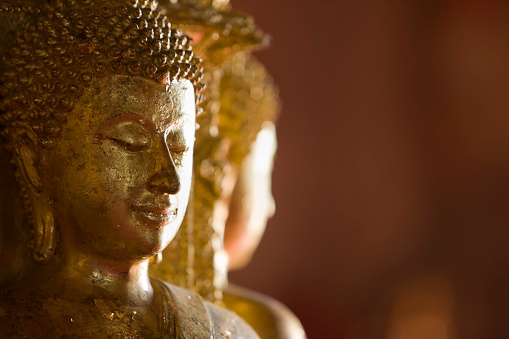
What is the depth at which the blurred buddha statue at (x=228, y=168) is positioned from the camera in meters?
1.84

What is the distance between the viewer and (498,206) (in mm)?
4730

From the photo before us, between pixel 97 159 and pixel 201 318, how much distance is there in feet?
1.06

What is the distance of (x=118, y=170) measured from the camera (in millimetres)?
1383

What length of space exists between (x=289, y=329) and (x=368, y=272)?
2.40 m

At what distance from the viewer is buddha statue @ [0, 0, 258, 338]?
4.55 feet

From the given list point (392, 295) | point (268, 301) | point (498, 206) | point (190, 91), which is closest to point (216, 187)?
point (268, 301)

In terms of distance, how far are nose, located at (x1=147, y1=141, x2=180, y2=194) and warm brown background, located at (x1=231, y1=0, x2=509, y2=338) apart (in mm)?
2489

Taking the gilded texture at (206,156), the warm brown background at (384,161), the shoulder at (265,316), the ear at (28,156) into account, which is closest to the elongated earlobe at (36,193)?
the ear at (28,156)

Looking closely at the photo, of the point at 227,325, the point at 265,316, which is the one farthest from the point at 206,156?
the point at 227,325

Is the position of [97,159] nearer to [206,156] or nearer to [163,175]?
[163,175]

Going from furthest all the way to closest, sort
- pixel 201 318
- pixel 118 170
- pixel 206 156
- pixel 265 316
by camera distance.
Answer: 1. pixel 265 316
2. pixel 206 156
3. pixel 201 318
4. pixel 118 170

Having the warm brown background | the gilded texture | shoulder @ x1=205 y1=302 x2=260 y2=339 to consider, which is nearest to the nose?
shoulder @ x1=205 y1=302 x2=260 y2=339

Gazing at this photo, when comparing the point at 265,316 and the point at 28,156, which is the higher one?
the point at 28,156

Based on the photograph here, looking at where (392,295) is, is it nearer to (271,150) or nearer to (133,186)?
(271,150)
